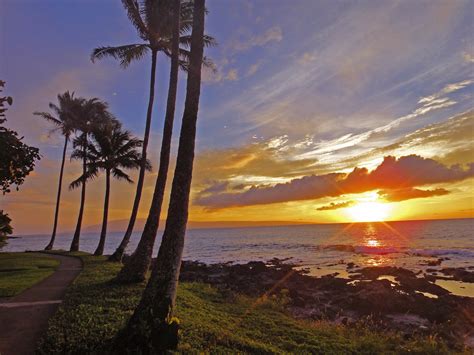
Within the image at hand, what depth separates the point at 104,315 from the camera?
8844 millimetres

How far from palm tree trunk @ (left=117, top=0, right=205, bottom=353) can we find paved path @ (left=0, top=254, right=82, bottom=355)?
2517 mm

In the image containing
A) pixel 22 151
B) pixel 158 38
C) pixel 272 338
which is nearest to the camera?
pixel 22 151

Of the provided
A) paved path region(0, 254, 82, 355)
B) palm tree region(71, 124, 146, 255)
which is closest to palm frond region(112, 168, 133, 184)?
palm tree region(71, 124, 146, 255)

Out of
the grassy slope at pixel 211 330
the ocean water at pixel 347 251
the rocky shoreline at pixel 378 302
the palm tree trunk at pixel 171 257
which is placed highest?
the palm tree trunk at pixel 171 257

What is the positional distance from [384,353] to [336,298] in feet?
36.7

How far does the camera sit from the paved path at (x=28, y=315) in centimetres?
741

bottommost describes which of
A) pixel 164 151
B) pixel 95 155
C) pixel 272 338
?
pixel 272 338

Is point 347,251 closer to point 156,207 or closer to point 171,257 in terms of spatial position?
point 156,207

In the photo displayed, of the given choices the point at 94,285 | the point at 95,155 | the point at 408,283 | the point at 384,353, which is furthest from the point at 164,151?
the point at 408,283

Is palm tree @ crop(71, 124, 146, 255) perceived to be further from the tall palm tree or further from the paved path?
the paved path

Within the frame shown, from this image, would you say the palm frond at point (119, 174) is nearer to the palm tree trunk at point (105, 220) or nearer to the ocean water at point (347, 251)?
the palm tree trunk at point (105, 220)

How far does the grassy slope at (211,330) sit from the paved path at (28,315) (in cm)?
40

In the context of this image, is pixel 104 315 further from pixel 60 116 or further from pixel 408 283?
pixel 60 116

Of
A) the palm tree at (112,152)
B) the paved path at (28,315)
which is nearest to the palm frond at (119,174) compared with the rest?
the palm tree at (112,152)
